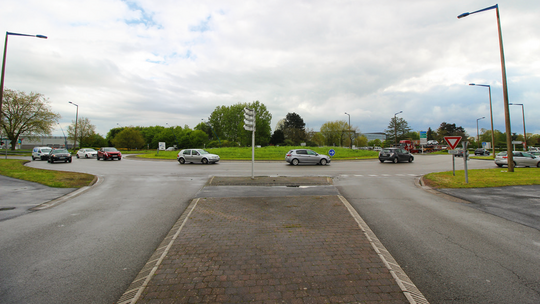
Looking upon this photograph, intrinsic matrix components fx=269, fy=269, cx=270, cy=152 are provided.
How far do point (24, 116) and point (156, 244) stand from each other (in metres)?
63.1

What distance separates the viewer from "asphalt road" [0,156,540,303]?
323 cm

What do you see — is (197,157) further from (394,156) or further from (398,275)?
(398,275)

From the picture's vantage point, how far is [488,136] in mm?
90375

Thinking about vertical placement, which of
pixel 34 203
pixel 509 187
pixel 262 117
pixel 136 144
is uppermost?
pixel 262 117

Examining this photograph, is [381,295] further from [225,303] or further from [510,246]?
[510,246]

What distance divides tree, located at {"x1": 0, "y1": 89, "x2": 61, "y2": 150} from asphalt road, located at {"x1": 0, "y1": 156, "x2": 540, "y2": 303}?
187 feet

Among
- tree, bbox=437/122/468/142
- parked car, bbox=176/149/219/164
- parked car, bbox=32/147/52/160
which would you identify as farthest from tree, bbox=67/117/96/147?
tree, bbox=437/122/468/142

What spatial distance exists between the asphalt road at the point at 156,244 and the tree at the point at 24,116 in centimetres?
5712

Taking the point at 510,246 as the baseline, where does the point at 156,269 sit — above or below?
above

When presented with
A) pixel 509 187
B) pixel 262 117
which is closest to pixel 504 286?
pixel 509 187

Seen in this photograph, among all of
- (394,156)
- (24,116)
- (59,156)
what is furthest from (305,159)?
(24,116)

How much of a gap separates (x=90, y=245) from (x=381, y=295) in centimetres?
467

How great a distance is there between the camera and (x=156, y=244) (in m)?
4.73

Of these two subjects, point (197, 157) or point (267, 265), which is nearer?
point (267, 265)
